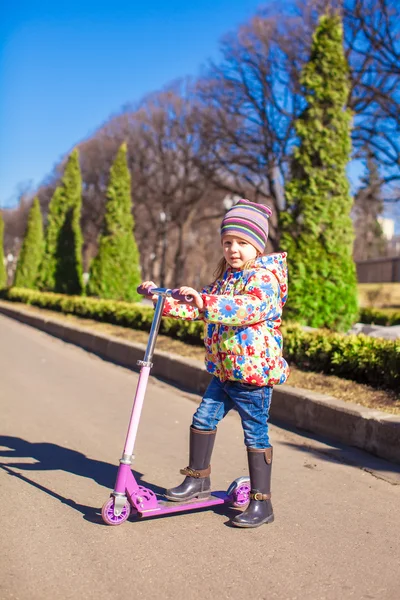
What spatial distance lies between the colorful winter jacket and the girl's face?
6 centimetres

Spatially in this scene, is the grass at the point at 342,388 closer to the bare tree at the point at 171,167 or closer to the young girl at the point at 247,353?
the young girl at the point at 247,353

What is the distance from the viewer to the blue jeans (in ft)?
11.2

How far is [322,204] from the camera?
11312 mm

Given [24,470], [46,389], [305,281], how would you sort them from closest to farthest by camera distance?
[24,470] → [46,389] → [305,281]

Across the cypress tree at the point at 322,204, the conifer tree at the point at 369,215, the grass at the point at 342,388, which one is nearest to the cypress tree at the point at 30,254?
the conifer tree at the point at 369,215

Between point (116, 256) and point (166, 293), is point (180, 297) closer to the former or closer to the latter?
point (166, 293)

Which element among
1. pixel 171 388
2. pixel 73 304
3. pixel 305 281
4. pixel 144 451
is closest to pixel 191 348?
pixel 171 388

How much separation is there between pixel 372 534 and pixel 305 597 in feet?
2.90

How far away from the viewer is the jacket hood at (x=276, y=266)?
3.40 m

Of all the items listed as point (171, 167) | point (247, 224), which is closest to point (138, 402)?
point (247, 224)

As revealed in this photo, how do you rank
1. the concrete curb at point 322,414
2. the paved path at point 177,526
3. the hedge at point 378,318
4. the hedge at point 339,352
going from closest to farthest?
1. the paved path at point 177,526
2. the concrete curb at point 322,414
3. the hedge at point 339,352
4. the hedge at point 378,318

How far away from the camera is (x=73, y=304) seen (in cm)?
1728

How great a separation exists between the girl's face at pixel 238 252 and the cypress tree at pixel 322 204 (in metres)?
7.05

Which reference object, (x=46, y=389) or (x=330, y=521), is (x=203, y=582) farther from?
(x=46, y=389)
